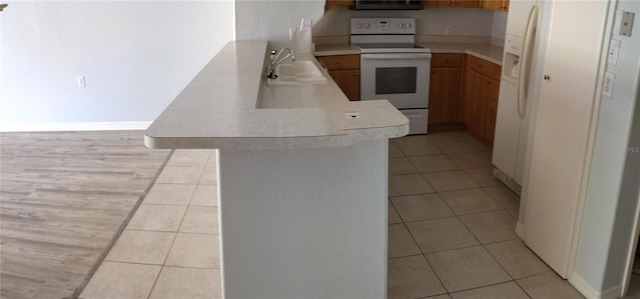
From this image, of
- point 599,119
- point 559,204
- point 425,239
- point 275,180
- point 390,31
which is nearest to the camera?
point 275,180

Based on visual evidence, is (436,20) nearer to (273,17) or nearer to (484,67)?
(484,67)

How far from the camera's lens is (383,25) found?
5.32 metres

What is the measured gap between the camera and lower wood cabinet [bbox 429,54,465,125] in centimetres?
504

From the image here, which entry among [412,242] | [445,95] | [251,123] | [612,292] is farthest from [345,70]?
[251,123]

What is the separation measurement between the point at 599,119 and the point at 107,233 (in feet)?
9.46

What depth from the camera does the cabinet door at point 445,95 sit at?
5086 millimetres

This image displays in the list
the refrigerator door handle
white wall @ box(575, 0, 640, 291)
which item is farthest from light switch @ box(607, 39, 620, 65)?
the refrigerator door handle

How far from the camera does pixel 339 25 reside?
5.35m

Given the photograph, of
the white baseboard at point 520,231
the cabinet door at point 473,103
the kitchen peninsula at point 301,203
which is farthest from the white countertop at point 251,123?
the cabinet door at point 473,103

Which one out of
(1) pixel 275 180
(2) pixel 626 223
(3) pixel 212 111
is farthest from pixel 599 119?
(3) pixel 212 111

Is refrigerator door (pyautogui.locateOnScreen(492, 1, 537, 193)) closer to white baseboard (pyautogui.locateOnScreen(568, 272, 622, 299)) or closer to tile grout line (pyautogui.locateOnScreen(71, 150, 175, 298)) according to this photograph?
white baseboard (pyautogui.locateOnScreen(568, 272, 622, 299))

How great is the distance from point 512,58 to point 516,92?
0.91 feet

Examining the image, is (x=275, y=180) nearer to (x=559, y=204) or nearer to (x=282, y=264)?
(x=282, y=264)

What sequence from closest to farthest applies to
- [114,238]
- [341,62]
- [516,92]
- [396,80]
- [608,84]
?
[608,84]
[114,238]
[516,92]
[341,62]
[396,80]
